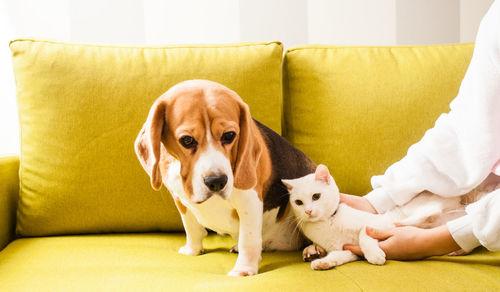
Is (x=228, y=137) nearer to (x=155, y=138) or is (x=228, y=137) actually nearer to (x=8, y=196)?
(x=155, y=138)

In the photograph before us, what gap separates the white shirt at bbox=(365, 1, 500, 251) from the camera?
970mm

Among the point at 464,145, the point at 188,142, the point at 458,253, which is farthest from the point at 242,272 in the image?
the point at 464,145

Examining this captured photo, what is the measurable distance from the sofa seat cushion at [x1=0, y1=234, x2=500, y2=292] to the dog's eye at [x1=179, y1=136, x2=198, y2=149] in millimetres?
284

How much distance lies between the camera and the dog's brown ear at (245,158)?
944 millimetres

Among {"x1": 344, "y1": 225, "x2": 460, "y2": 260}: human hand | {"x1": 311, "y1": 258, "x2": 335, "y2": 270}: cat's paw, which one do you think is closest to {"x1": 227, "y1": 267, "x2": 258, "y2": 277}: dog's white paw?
{"x1": 311, "y1": 258, "x2": 335, "y2": 270}: cat's paw

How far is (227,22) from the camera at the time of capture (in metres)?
1.75

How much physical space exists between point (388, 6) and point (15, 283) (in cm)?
167

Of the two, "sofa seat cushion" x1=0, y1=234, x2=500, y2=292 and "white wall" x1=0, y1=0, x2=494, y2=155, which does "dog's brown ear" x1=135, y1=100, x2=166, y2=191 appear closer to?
"sofa seat cushion" x1=0, y1=234, x2=500, y2=292

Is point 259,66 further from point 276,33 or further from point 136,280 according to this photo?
point 136,280

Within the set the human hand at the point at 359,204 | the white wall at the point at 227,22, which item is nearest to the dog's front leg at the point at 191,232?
the human hand at the point at 359,204

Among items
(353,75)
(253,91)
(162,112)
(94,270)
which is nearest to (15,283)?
(94,270)

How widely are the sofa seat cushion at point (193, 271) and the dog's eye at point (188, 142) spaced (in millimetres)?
284

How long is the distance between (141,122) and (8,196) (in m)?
0.47

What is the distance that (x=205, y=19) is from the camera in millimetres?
1747
